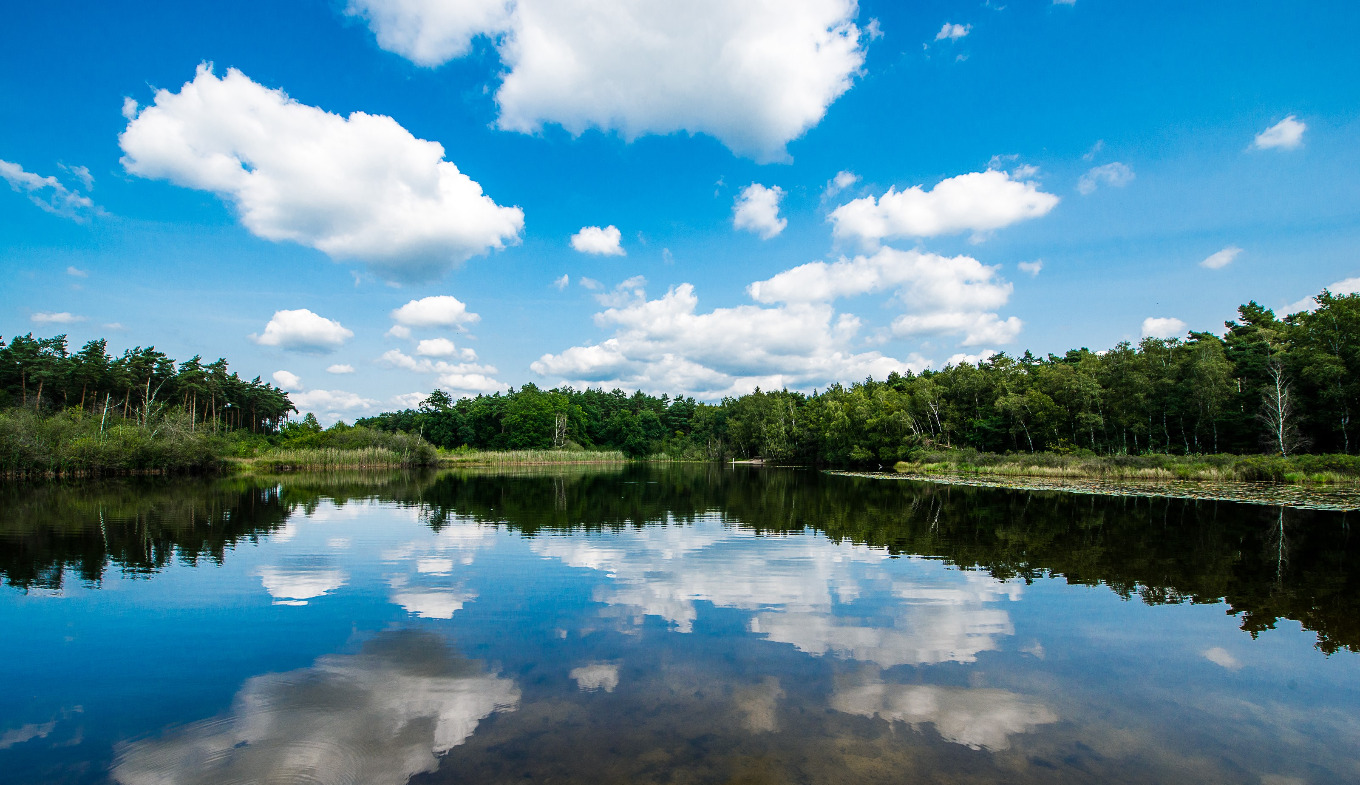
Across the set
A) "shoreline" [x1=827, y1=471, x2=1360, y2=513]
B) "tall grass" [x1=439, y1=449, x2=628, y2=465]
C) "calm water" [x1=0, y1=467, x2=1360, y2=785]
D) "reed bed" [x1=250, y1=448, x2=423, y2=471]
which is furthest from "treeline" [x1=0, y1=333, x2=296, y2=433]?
"shoreline" [x1=827, y1=471, x2=1360, y2=513]

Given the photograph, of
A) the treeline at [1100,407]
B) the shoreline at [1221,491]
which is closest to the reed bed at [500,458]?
the treeline at [1100,407]

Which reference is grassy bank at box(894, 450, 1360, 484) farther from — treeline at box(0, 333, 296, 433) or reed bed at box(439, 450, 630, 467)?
treeline at box(0, 333, 296, 433)

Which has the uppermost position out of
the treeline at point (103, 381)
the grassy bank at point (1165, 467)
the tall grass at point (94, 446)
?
the treeline at point (103, 381)

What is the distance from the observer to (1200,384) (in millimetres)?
42656

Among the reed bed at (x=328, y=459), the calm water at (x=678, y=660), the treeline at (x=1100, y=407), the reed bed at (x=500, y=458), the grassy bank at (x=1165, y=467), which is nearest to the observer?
the calm water at (x=678, y=660)

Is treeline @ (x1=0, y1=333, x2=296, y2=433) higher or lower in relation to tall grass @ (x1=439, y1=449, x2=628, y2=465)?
higher

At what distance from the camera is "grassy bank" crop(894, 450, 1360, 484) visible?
100 feet

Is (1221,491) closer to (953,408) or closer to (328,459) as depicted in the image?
(953,408)

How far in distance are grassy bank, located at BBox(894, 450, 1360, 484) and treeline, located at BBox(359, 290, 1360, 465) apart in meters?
6.70

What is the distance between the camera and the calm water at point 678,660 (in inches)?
189

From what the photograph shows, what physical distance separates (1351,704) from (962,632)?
3.67 meters

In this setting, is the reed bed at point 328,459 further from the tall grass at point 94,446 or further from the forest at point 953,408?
the tall grass at point 94,446

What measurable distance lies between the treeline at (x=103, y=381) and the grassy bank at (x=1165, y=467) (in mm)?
67727

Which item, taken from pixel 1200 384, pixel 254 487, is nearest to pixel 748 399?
pixel 1200 384
